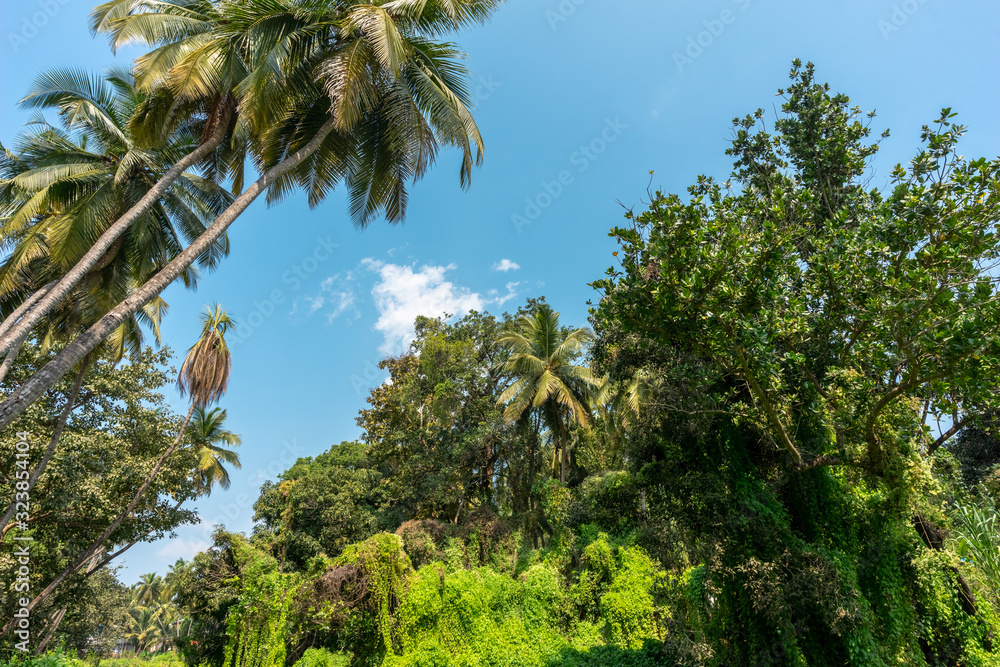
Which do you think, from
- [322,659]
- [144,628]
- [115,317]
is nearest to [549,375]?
[322,659]

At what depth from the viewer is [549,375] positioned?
1839 cm

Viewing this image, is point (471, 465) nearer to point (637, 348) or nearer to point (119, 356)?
point (637, 348)

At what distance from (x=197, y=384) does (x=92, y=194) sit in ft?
22.8

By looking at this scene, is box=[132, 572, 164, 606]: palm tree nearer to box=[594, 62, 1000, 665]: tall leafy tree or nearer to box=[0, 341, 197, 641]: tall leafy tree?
box=[0, 341, 197, 641]: tall leafy tree

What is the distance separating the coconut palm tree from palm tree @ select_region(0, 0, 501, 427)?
6.17ft

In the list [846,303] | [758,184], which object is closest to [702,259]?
[846,303]

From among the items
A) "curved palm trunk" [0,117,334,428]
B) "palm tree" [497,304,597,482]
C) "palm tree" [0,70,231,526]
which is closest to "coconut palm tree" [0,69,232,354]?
"palm tree" [0,70,231,526]

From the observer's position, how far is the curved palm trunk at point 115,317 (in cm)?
545

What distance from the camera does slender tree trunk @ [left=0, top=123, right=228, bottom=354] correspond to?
6121 mm

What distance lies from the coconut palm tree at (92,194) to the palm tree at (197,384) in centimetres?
357

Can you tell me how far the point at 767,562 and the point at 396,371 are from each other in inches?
686
